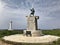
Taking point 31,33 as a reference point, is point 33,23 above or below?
above

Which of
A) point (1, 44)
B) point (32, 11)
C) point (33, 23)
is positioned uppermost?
point (32, 11)

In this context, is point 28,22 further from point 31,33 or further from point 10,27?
point 10,27

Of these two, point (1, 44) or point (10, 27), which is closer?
point (1, 44)

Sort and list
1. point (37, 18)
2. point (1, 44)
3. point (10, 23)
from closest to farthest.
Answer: point (1, 44), point (37, 18), point (10, 23)

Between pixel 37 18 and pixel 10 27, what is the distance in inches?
624

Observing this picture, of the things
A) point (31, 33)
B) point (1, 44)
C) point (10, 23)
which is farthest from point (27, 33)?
point (10, 23)

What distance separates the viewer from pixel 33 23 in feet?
87.1

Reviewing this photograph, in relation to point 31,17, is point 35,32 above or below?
below

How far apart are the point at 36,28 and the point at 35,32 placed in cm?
162

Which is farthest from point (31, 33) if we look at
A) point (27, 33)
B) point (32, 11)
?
point (32, 11)

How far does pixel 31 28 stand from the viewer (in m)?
26.5

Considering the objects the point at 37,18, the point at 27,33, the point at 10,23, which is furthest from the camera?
the point at 10,23

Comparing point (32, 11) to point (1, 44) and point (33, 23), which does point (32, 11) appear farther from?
point (1, 44)

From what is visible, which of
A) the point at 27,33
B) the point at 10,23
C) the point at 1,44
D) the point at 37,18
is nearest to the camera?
the point at 1,44
